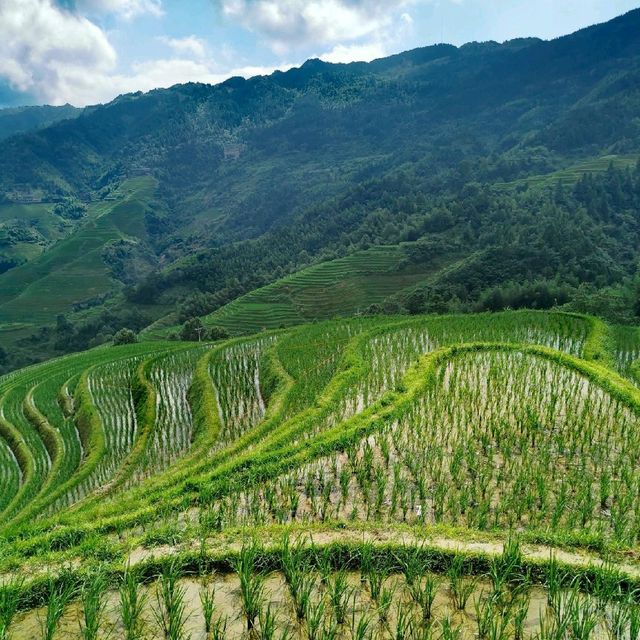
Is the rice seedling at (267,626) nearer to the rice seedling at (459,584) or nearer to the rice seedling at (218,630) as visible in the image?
the rice seedling at (218,630)

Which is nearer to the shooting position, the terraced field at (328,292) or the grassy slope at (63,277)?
the terraced field at (328,292)

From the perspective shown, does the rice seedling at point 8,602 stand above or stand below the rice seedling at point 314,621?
above

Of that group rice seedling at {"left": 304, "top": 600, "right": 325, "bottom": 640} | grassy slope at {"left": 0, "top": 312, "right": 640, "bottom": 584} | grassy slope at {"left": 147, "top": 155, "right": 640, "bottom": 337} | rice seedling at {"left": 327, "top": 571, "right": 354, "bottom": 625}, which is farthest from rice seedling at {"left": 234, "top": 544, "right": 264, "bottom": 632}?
grassy slope at {"left": 147, "top": 155, "right": 640, "bottom": 337}

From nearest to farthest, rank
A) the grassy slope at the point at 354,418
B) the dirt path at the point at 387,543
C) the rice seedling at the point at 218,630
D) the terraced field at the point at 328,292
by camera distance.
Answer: the rice seedling at the point at 218,630
the dirt path at the point at 387,543
the grassy slope at the point at 354,418
the terraced field at the point at 328,292

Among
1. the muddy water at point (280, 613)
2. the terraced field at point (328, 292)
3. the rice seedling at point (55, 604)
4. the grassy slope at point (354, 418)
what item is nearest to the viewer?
the rice seedling at point (55, 604)

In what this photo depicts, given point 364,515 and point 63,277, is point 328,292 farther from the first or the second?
point 63,277

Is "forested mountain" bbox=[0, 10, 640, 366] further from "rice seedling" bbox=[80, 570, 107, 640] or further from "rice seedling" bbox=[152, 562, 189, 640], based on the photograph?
"rice seedling" bbox=[80, 570, 107, 640]

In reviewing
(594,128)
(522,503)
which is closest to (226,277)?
(522,503)

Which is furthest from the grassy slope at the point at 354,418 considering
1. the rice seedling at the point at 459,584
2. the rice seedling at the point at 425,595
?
the rice seedling at the point at 459,584
